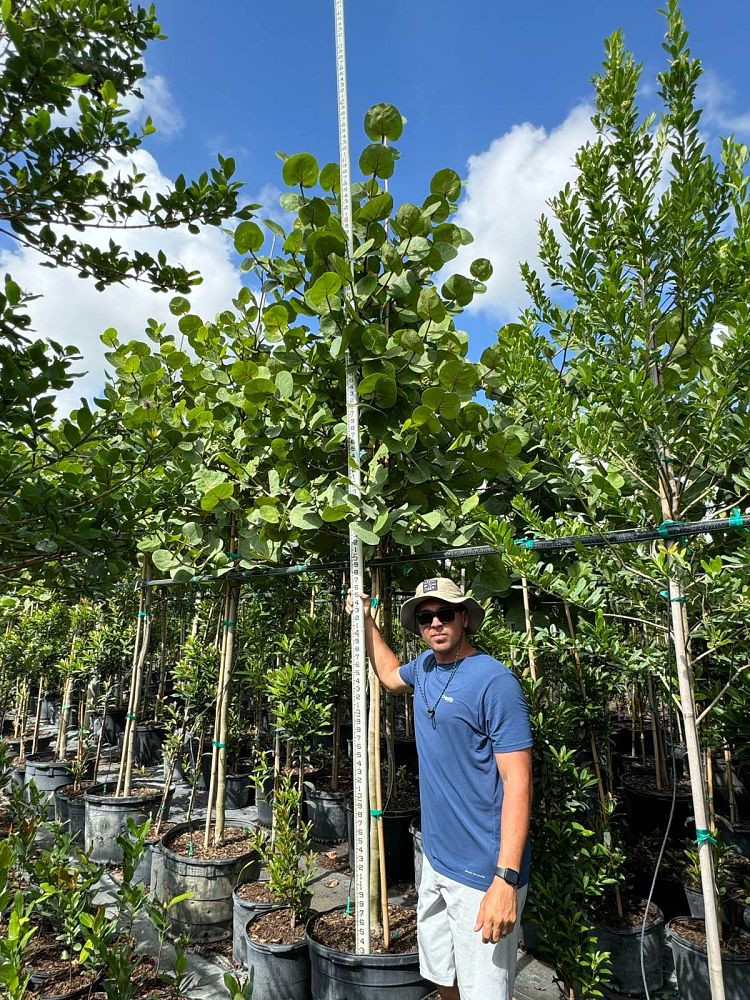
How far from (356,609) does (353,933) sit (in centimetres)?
149

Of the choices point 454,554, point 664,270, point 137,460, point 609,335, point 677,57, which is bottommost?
point 454,554

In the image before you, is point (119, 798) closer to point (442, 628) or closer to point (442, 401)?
point (442, 628)

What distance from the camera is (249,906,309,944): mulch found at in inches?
108

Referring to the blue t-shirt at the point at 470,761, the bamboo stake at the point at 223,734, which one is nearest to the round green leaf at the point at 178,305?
the bamboo stake at the point at 223,734

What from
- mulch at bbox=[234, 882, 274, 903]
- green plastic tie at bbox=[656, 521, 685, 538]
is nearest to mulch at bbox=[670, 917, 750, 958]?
mulch at bbox=[234, 882, 274, 903]

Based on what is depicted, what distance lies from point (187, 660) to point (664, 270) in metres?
4.33

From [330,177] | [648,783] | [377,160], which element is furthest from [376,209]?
[648,783]

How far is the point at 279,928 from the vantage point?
2.83 metres

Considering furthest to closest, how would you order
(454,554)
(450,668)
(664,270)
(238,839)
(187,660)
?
1. (187,660)
2. (238,839)
3. (454,554)
4. (450,668)
5. (664,270)

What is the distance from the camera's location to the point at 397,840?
12.9ft

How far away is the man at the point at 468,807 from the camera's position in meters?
1.83

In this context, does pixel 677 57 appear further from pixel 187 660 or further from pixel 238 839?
pixel 187 660

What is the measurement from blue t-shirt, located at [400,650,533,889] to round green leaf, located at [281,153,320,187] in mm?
1835

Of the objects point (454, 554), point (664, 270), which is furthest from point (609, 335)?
point (454, 554)
